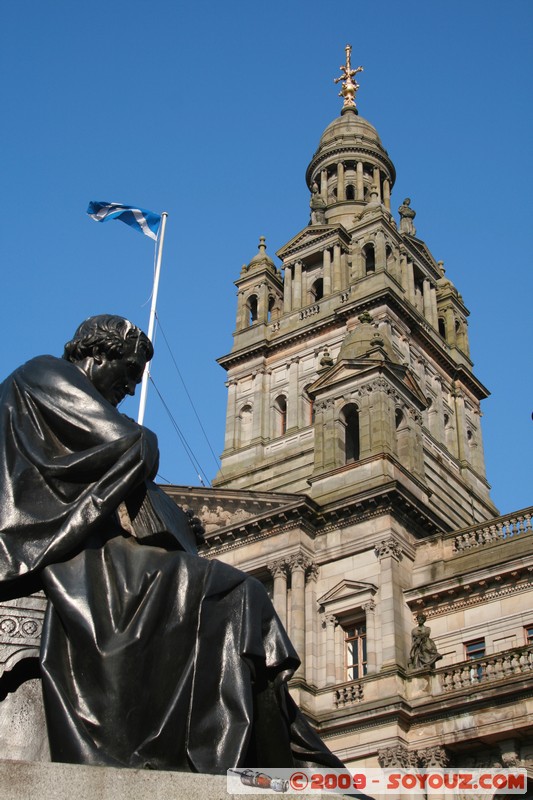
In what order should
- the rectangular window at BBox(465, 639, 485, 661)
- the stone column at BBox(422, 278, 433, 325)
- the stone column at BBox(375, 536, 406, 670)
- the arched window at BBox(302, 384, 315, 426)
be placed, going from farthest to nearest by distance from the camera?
the stone column at BBox(422, 278, 433, 325) → the arched window at BBox(302, 384, 315, 426) → the rectangular window at BBox(465, 639, 485, 661) → the stone column at BBox(375, 536, 406, 670)

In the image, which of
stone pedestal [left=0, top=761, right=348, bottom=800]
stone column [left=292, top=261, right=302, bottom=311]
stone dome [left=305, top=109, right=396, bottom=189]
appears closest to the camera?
stone pedestal [left=0, top=761, right=348, bottom=800]

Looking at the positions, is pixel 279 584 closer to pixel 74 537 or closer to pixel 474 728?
pixel 474 728

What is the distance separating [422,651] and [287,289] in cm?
2609

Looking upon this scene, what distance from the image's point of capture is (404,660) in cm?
2967

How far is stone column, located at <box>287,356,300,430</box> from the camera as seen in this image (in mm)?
46344

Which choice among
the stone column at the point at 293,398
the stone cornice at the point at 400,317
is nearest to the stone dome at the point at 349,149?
the stone cornice at the point at 400,317

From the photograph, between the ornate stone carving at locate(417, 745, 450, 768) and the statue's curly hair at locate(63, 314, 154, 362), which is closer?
the statue's curly hair at locate(63, 314, 154, 362)

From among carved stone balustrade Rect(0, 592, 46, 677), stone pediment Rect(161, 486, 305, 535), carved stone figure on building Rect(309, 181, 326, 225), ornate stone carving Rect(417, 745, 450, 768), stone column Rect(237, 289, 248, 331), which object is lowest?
carved stone balustrade Rect(0, 592, 46, 677)

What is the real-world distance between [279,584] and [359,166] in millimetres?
33666

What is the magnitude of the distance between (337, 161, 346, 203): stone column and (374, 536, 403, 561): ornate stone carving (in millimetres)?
29258

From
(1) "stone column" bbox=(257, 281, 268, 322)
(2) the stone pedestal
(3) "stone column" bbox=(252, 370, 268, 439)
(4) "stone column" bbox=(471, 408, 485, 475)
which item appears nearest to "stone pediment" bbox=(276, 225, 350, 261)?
(1) "stone column" bbox=(257, 281, 268, 322)

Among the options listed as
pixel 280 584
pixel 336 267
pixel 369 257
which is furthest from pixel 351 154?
pixel 280 584

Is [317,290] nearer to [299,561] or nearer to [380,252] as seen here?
[380,252]

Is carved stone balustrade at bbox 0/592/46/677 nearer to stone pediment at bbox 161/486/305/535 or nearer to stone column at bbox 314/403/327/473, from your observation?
stone pediment at bbox 161/486/305/535
